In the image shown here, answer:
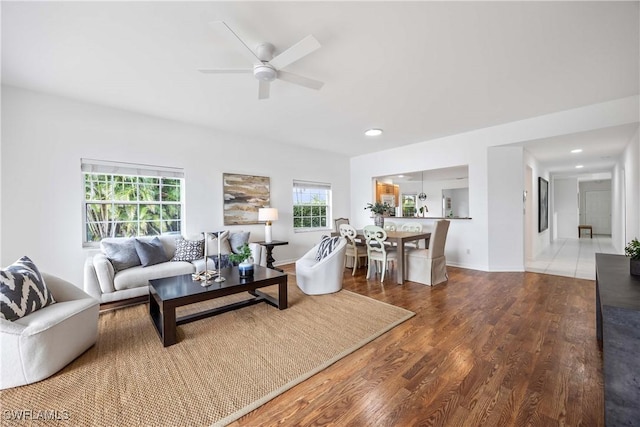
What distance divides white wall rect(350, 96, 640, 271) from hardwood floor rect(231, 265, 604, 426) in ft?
6.39

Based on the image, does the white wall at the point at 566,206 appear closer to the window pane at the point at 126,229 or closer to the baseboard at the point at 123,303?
the baseboard at the point at 123,303

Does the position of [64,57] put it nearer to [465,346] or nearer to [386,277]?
[465,346]

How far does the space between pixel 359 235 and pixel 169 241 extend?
312cm

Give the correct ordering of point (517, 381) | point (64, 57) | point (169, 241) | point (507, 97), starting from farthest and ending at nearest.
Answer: point (169, 241) → point (507, 97) → point (64, 57) → point (517, 381)

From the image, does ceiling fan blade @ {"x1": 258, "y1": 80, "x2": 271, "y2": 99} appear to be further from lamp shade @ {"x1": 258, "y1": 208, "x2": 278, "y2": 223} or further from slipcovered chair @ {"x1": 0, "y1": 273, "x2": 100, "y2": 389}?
slipcovered chair @ {"x1": 0, "y1": 273, "x2": 100, "y2": 389}

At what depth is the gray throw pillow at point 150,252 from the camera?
11.3 ft

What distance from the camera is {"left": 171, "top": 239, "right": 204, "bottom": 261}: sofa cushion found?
12.4 ft

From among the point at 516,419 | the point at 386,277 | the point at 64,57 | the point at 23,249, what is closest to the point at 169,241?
the point at 23,249

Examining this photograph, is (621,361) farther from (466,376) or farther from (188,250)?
(188,250)

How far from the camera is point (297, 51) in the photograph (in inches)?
82.0

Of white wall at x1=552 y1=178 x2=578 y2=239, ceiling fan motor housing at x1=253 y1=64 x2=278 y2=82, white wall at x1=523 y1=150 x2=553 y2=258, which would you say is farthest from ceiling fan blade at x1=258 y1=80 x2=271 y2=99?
white wall at x1=552 y1=178 x2=578 y2=239

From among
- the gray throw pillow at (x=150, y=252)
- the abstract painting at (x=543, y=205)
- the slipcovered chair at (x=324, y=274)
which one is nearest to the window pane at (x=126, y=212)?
the gray throw pillow at (x=150, y=252)

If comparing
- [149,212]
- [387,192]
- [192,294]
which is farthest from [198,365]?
[387,192]

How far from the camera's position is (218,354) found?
6.97ft
